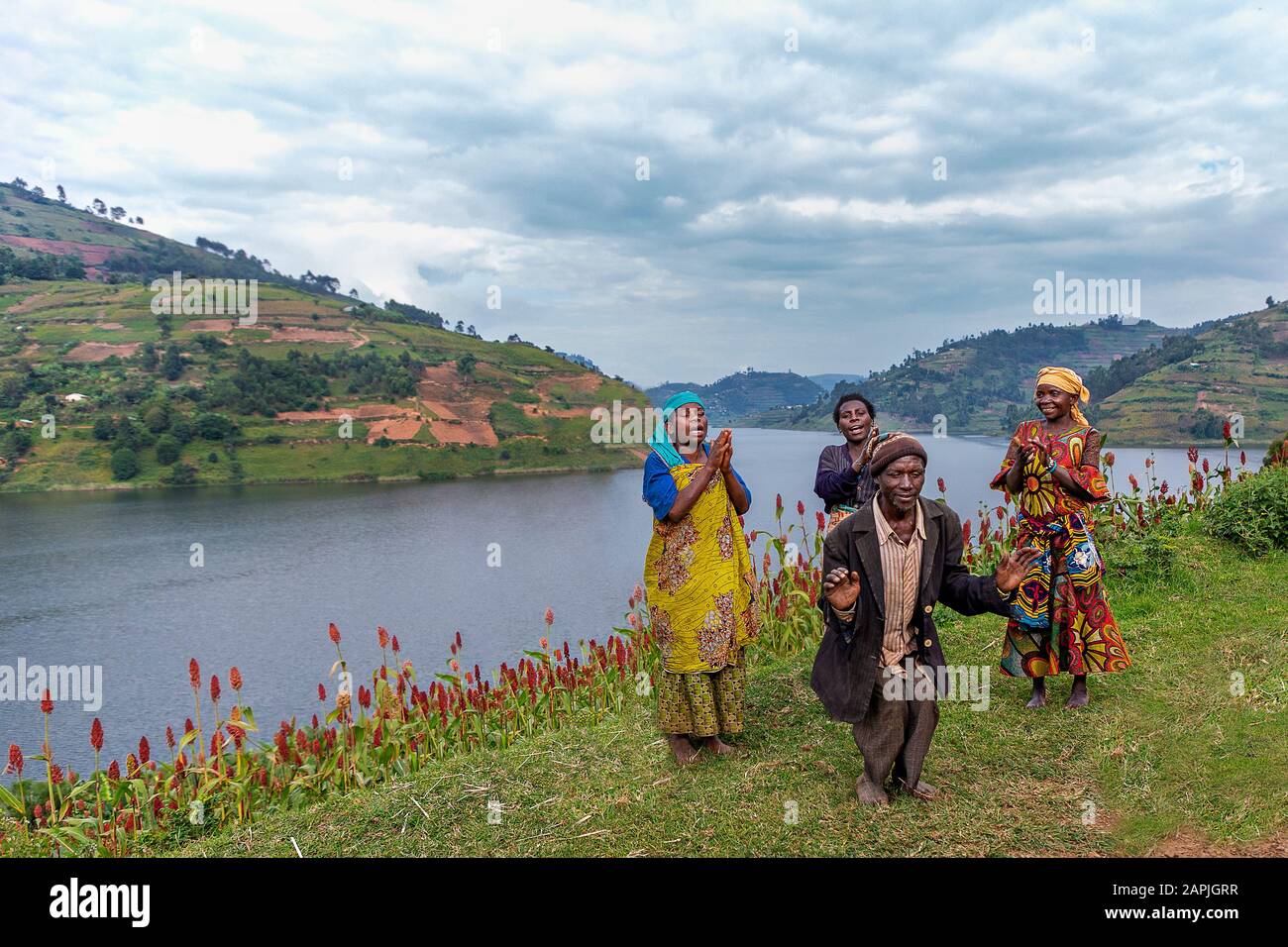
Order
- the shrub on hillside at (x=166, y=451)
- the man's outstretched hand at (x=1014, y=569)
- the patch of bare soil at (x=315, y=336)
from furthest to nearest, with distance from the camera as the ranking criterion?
1. the patch of bare soil at (x=315, y=336)
2. the shrub on hillside at (x=166, y=451)
3. the man's outstretched hand at (x=1014, y=569)

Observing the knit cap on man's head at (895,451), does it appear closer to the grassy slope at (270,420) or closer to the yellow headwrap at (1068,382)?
the yellow headwrap at (1068,382)

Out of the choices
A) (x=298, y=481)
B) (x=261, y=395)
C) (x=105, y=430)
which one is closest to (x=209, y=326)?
(x=261, y=395)

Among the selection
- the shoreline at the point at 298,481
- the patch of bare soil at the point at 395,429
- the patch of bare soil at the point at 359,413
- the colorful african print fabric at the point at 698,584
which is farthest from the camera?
the patch of bare soil at the point at 359,413

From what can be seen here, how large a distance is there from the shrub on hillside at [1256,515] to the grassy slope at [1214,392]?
5540 cm

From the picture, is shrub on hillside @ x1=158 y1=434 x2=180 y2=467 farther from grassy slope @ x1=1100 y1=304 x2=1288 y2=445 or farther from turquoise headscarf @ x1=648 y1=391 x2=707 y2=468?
grassy slope @ x1=1100 y1=304 x2=1288 y2=445

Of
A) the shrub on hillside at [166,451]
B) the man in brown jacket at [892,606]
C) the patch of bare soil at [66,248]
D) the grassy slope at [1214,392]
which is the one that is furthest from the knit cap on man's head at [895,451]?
the patch of bare soil at [66,248]

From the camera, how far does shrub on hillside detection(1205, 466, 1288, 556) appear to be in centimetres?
761

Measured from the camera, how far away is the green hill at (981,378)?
89375 millimetres

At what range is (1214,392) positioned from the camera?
6106cm

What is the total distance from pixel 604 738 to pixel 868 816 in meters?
2.07

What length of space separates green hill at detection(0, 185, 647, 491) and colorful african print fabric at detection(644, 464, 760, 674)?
2001 inches

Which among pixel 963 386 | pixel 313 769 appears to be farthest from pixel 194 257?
pixel 313 769
